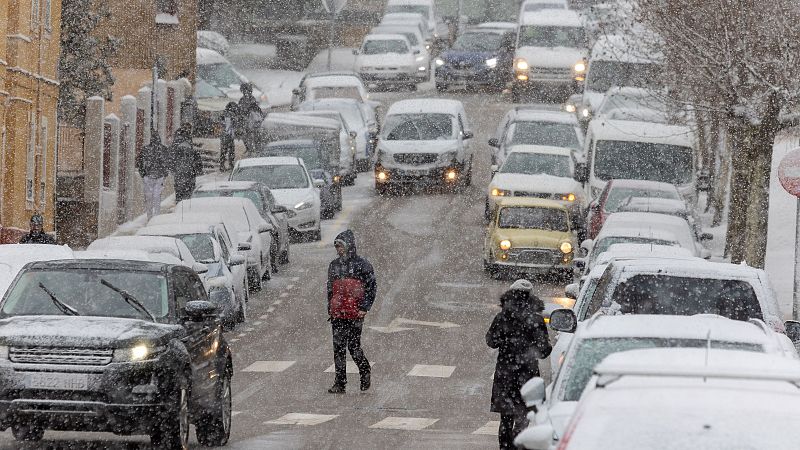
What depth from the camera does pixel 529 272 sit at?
31844 millimetres

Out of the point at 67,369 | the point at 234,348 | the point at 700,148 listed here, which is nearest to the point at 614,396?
the point at 67,369

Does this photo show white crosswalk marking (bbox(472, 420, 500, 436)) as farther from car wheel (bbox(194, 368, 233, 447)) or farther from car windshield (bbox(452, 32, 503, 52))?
car windshield (bbox(452, 32, 503, 52))

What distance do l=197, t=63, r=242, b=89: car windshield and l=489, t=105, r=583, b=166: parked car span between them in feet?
45.4

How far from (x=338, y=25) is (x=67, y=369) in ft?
198

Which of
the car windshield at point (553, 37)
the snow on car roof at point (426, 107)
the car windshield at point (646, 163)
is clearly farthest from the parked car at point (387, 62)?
the car windshield at point (646, 163)

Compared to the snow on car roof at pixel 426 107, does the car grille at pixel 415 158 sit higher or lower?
lower

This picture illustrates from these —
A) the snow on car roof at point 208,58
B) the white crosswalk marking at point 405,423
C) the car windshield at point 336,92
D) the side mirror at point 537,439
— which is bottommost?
the white crosswalk marking at point 405,423

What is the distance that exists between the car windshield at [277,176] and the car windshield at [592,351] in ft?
85.2

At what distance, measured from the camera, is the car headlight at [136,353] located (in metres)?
14.0

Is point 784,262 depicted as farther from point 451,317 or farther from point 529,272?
point 451,317

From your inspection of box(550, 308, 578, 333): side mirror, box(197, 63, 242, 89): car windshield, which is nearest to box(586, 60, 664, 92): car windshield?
box(197, 63, 242, 89): car windshield

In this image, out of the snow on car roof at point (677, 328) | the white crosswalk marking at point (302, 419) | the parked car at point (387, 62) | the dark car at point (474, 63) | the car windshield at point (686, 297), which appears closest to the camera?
the snow on car roof at point (677, 328)

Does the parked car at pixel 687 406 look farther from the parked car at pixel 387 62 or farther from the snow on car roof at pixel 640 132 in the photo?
the parked car at pixel 387 62

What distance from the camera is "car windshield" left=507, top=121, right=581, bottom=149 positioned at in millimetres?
42562
